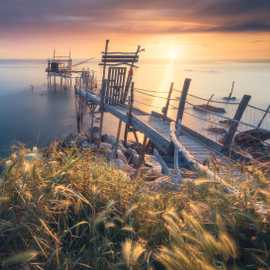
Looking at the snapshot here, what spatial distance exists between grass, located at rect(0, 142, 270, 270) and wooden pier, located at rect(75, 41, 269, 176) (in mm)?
794

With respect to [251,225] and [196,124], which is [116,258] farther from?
[196,124]

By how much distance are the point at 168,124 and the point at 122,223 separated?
10723 millimetres

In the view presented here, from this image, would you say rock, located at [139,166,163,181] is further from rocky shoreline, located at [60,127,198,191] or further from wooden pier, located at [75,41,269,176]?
wooden pier, located at [75,41,269,176]

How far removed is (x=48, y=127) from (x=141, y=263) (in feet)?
89.7

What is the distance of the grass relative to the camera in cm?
219

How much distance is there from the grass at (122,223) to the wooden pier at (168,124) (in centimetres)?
79

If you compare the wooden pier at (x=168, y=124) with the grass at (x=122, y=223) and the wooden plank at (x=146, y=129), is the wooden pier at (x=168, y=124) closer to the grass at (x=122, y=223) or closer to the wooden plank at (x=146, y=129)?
the wooden plank at (x=146, y=129)

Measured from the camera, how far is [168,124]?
43.8 feet

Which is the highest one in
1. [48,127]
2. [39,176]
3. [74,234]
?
[39,176]

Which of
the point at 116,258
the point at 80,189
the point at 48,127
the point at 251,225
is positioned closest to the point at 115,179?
the point at 80,189

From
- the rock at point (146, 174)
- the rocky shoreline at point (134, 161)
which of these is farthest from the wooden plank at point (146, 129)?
the rock at point (146, 174)

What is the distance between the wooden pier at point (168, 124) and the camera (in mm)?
7990

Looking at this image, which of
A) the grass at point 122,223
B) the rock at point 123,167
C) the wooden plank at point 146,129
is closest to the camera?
the grass at point 122,223

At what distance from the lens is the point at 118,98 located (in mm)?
18156
